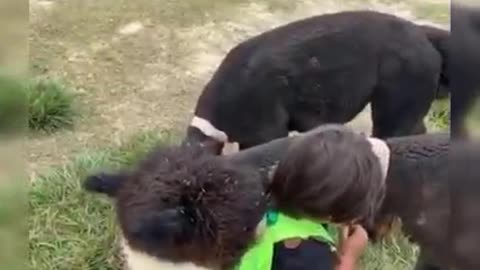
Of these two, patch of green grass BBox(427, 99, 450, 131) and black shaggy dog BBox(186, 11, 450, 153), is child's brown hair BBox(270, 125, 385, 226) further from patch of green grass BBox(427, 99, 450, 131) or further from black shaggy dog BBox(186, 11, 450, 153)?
patch of green grass BBox(427, 99, 450, 131)

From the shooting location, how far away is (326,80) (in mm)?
3057

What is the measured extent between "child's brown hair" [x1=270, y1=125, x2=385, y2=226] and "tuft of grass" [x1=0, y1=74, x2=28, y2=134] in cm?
105

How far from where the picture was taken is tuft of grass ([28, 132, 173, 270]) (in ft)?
8.52

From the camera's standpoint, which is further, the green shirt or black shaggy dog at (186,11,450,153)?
black shaggy dog at (186,11,450,153)

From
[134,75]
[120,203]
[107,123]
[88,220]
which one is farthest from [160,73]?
[120,203]

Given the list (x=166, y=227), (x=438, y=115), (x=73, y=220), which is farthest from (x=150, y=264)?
(x=438, y=115)

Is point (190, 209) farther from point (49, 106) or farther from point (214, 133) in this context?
point (49, 106)

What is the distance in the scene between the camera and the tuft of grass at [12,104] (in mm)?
512

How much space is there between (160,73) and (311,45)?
2.92 feet

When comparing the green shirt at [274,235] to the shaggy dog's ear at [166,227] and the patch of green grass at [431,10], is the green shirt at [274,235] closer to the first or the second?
the shaggy dog's ear at [166,227]

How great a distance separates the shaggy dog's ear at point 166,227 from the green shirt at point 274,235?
16cm

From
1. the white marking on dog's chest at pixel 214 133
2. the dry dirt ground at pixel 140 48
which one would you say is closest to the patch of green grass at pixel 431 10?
the dry dirt ground at pixel 140 48

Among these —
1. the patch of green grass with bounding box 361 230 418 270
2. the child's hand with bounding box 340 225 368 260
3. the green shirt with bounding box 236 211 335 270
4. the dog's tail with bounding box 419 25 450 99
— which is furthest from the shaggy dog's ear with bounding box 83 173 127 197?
the dog's tail with bounding box 419 25 450 99

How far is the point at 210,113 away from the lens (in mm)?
2977
